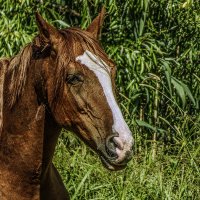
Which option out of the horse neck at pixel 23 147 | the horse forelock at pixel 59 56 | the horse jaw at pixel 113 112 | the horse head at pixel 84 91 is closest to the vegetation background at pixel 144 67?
the horse neck at pixel 23 147

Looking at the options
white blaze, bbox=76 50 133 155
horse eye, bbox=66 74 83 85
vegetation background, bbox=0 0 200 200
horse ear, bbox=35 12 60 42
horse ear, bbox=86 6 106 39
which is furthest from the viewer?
vegetation background, bbox=0 0 200 200

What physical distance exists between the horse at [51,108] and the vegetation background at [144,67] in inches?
73.3

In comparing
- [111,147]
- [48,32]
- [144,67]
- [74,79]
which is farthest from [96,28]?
[144,67]

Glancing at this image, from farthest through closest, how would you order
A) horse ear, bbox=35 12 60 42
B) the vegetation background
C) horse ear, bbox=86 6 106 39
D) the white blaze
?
the vegetation background, horse ear, bbox=86 6 106 39, horse ear, bbox=35 12 60 42, the white blaze

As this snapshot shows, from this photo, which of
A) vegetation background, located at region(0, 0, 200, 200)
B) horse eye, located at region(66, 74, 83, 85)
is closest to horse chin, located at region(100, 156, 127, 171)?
horse eye, located at region(66, 74, 83, 85)

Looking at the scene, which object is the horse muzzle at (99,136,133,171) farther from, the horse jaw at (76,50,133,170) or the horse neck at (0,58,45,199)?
the horse neck at (0,58,45,199)

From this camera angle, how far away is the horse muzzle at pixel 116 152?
3621 millimetres

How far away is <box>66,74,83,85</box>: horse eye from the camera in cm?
385

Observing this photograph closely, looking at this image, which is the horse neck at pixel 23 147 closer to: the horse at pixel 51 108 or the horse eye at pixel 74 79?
the horse at pixel 51 108

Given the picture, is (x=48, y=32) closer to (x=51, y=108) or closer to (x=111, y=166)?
(x=51, y=108)

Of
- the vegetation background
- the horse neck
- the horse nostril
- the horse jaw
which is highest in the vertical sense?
the horse jaw

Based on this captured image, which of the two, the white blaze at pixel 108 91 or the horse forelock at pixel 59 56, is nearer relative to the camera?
the white blaze at pixel 108 91

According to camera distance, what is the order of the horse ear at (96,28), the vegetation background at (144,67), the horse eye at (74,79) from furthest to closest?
the vegetation background at (144,67), the horse ear at (96,28), the horse eye at (74,79)

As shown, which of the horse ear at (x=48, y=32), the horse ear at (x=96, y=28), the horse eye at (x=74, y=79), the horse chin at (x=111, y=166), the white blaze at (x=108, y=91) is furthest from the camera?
the horse ear at (x=96, y=28)
